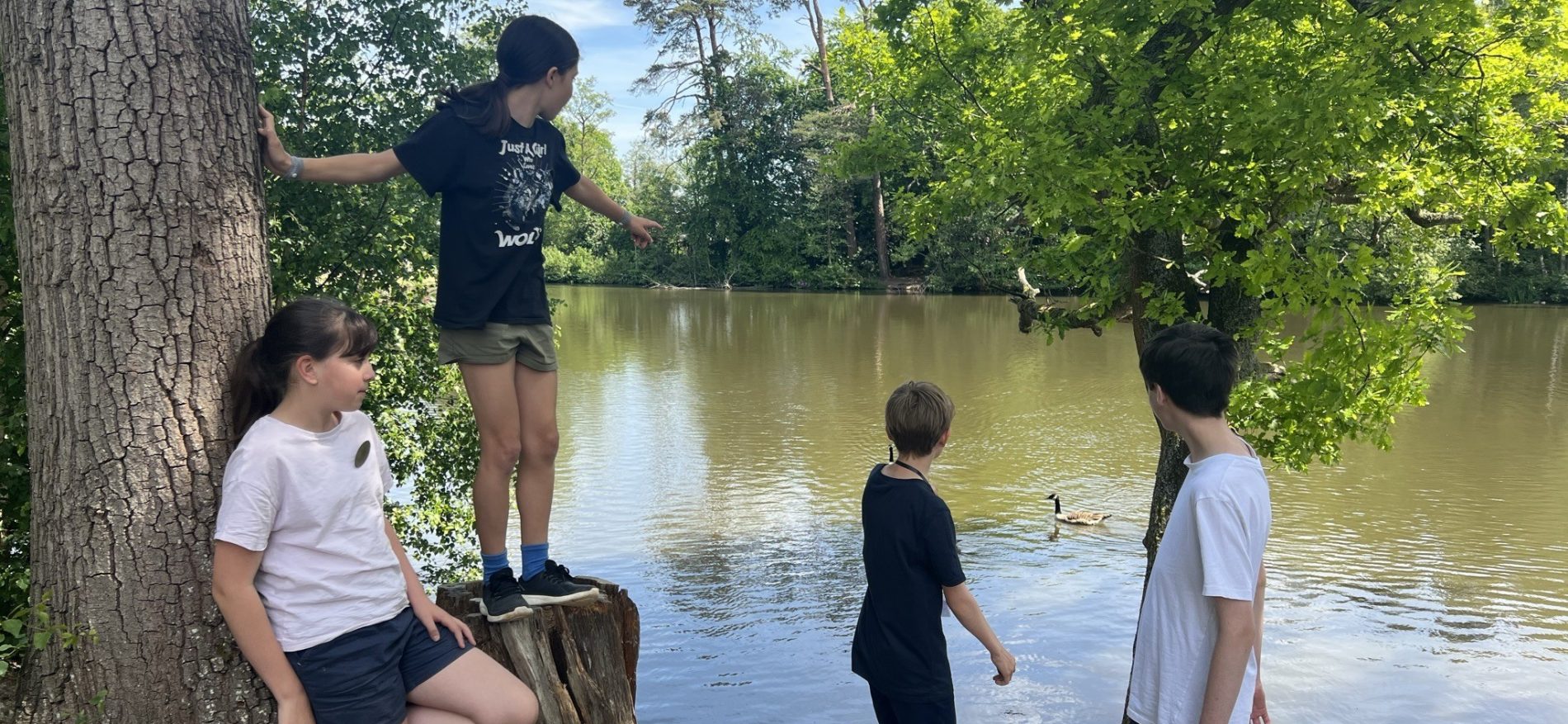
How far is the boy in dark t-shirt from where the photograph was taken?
9.18ft

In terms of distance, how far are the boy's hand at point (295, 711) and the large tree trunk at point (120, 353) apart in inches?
9.0

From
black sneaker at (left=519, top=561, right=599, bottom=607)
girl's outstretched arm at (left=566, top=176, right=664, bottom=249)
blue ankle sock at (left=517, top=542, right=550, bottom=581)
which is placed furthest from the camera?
girl's outstretched arm at (left=566, top=176, right=664, bottom=249)

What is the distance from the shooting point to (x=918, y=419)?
2.85 meters

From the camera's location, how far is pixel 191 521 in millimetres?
2277

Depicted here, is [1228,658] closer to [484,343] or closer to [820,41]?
[484,343]

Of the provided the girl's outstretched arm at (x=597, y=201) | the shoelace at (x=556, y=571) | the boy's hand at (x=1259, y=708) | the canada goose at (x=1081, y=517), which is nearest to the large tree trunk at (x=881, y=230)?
the canada goose at (x=1081, y=517)

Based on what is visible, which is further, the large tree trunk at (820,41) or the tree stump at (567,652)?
the large tree trunk at (820,41)

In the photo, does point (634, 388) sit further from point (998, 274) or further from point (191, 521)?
point (998, 274)

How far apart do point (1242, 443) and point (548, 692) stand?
2.01 meters

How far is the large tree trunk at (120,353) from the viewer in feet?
7.36

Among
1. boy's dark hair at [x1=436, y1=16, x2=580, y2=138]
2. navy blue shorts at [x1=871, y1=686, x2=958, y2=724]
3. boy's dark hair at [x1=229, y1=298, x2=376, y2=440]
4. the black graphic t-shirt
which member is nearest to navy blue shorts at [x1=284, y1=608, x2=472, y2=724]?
boy's dark hair at [x1=229, y1=298, x2=376, y2=440]

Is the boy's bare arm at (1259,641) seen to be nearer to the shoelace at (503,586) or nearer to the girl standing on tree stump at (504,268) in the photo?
the girl standing on tree stump at (504,268)

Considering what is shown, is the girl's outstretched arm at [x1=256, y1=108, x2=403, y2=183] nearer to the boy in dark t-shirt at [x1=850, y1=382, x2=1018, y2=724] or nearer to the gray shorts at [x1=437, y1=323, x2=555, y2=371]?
the gray shorts at [x1=437, y1=323, x2=555, y2=371]

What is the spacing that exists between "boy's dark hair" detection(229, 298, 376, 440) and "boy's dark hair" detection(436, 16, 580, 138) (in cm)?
91
